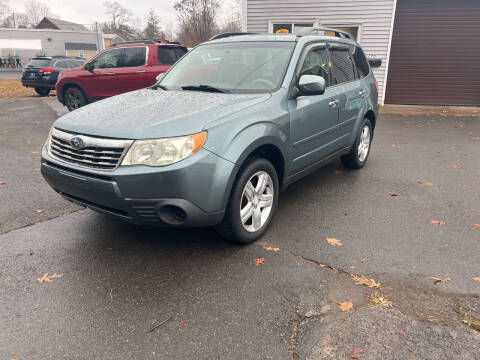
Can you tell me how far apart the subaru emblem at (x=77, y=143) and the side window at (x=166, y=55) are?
758cm

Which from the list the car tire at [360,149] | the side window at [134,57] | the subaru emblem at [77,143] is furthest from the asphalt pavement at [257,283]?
Answer: the side window at [134,57]

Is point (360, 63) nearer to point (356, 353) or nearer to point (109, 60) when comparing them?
point (356, 353)

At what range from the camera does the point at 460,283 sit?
2793mm

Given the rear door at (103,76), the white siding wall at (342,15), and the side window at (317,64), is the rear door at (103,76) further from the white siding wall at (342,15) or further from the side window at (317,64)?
the side window at (317,64)

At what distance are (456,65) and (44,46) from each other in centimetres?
4379

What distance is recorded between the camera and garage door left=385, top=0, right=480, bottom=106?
38.8 ft

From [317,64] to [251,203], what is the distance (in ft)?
6.21

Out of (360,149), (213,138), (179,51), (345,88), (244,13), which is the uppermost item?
(244,13)

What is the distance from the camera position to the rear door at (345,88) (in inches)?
179

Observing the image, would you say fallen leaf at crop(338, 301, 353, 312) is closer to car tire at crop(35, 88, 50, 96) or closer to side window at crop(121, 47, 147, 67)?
side window at crop(121, 47, 147, 67)

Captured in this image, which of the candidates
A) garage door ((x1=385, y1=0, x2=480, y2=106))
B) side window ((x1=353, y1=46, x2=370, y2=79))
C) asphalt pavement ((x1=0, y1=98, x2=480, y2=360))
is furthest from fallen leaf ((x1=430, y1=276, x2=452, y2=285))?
garage door ((x1=385, y1=0, x2=480, y2=106))

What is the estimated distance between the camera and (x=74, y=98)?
10.7 meters

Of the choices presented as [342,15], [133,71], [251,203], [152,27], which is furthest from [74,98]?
[152,27]

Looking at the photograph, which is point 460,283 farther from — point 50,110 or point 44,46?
point 44,46
